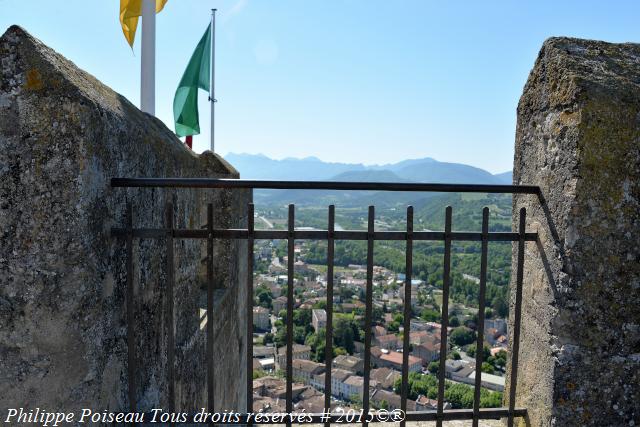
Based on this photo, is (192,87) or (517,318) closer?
(517,318)

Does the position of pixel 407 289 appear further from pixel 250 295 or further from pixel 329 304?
pixel 250 295

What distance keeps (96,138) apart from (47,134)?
6.5 inches

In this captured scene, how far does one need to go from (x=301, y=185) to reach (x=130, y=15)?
4.99 metres

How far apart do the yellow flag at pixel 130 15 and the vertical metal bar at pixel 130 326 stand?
486 centimetres

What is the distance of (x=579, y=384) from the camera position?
2.16 metres

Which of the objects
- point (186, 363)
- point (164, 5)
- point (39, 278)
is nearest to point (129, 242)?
point (39, 278)

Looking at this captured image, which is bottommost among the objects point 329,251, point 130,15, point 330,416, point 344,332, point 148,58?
point 344,332

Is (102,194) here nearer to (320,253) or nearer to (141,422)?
(141,422)

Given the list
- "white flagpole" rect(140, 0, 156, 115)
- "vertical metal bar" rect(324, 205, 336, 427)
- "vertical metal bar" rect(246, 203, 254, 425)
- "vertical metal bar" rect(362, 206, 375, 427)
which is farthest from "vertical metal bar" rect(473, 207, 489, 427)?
"white flagpole" rect(140, 0, 156, 115)

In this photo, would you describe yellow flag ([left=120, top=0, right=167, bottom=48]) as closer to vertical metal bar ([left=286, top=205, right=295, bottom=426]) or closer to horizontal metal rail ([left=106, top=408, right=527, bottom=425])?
vertical metal bar ([left=286, top=205, right=295, bottom=426])

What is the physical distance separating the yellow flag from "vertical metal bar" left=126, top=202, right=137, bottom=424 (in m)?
4.86

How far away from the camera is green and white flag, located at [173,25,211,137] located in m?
8.81

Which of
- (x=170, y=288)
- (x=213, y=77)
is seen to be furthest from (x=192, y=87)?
(x=170, y=288)

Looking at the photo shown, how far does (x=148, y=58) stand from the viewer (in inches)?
239
